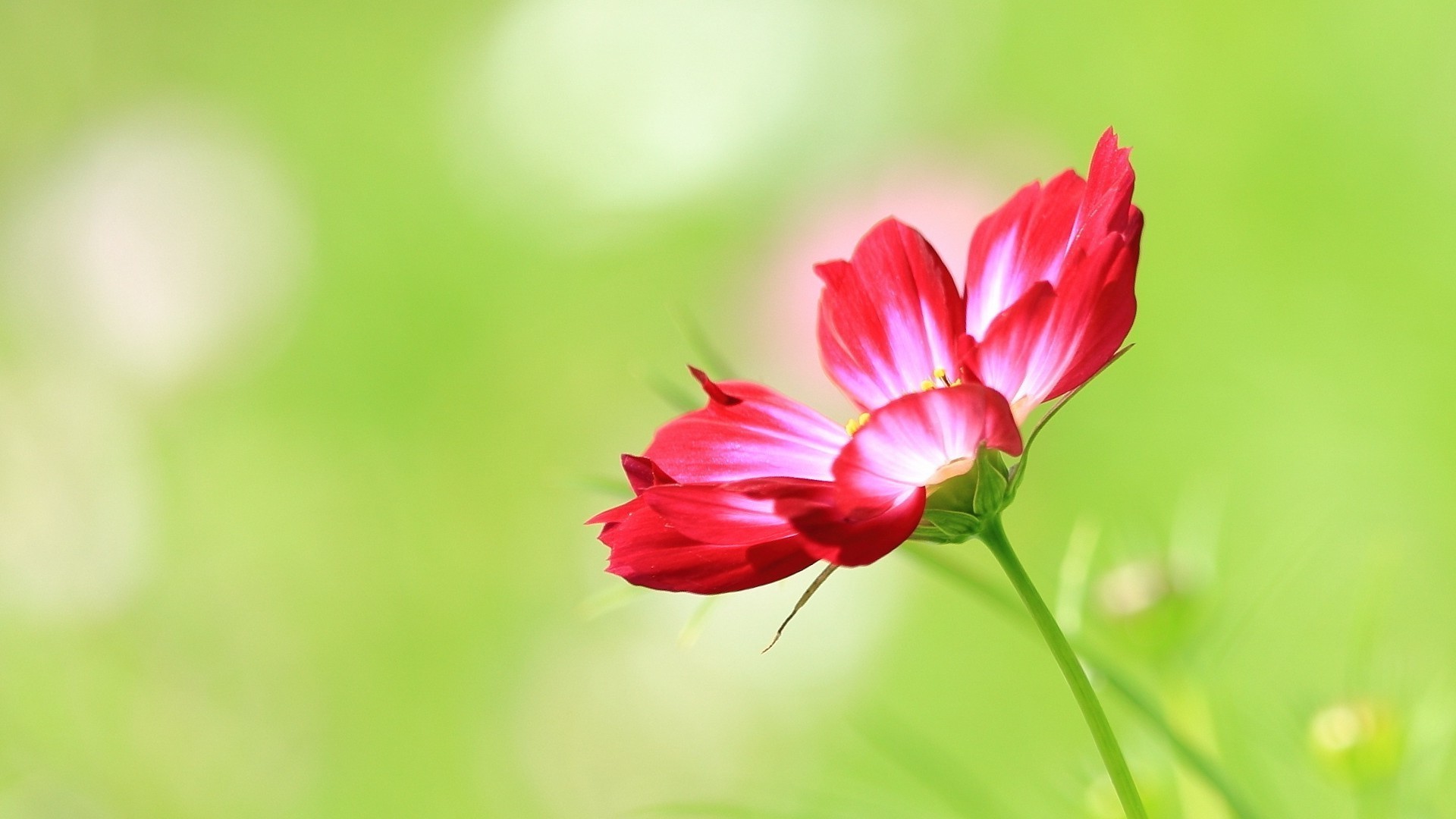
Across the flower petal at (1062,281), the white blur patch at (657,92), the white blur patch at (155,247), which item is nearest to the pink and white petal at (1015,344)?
the flower petal at (1062,281)

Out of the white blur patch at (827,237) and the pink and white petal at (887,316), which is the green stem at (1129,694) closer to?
the pink and white petal at (887,316)

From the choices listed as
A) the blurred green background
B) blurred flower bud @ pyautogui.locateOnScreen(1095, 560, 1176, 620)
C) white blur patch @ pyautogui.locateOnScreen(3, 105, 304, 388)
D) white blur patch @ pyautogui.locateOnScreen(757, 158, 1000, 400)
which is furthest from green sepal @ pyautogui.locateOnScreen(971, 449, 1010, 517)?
white blur patch @ pyautogui.locateOnScreen(3, 105, 304, 388)

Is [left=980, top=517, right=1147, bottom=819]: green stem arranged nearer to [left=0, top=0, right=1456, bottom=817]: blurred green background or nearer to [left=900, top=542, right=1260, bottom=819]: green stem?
[left=900, top=542, right=1260, bottom=819]: green stem

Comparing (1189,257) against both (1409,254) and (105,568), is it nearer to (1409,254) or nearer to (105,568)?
(1409,254)

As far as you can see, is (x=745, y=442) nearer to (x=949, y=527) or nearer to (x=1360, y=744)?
(x=949, y=527)

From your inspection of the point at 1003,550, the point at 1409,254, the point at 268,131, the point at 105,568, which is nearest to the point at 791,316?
the point at 1409,254

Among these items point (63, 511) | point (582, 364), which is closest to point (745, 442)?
point (63, 511)
